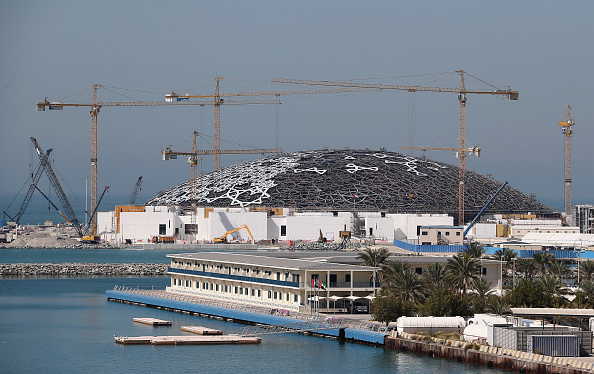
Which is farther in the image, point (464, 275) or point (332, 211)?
point (332, 211)

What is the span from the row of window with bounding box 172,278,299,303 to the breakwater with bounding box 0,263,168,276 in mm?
29756

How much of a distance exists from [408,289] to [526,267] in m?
26.9

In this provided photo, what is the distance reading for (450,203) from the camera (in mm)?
185875

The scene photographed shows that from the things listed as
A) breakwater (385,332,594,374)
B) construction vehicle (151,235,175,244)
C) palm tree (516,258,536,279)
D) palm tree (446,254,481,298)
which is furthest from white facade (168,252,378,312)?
construction vehicle (151,235,175,244)

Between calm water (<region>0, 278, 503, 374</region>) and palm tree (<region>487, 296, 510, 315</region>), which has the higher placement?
palm tree (<region>487, 296, 510, 315</region>)

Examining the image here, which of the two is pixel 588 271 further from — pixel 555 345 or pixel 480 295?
pixel 555 345

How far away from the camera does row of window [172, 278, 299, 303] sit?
8094 cm

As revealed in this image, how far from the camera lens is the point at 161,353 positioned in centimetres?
6525

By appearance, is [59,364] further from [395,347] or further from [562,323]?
[562,323]

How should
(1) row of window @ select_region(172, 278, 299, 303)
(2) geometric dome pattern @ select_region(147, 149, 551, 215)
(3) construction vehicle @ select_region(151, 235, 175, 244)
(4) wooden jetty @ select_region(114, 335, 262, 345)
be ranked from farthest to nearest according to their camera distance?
(2) geometric dome pattern @ select_region(147, 149, 551, 215)
(3) construction vehicle @ select_region(151, 235, 175, 244)
(1) row of window @ select_region(172, 278, 299, 303)
(4) wooden jetty @ select_region(114, 335, 262, 345)

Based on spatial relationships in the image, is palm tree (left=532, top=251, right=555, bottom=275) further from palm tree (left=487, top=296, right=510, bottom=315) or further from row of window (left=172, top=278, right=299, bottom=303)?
palm tree (left=487, top=296, right=510, bottom=315)

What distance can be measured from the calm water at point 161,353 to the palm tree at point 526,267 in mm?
29071

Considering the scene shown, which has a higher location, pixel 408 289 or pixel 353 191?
pixel 353 191

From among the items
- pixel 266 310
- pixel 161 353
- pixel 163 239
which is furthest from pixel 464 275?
pixel 163 239
